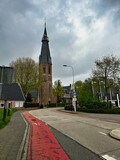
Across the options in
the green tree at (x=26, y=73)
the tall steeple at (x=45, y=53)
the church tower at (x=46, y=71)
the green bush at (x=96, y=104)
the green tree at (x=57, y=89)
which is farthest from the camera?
the tall steeple at (x=45, y=53)

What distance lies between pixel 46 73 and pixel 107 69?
4141 cm

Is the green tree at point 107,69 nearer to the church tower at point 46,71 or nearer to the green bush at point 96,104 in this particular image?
the green bush at point 96,104

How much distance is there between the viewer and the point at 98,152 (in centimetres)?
418

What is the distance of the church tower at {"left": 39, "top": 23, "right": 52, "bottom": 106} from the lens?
56.9 m

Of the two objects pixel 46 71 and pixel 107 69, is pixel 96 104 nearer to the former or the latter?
pixel 107 69

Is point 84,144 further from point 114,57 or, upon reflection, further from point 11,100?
point 11,100

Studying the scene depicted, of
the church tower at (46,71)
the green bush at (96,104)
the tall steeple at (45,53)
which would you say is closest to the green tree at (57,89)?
the church tower at (46,71)

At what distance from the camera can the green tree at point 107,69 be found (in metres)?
22.3

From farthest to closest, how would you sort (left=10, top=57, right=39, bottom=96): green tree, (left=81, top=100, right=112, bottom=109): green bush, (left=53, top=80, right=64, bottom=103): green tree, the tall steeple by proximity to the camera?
the tall steeple → (left=53, top=80, right=64, bottom=103): green tree → (left=10, top=57, right=39, bottom=96): green tree → (left=81, top=100, right=112, bottom=109): green bush

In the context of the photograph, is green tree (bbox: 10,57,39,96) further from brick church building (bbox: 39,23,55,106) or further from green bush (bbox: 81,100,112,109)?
green bush (bbox: 81,100,112,109)

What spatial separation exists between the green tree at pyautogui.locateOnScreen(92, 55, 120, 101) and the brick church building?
35.9 meters

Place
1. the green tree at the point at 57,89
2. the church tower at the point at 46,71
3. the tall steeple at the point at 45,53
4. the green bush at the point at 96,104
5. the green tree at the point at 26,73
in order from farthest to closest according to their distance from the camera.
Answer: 1. the tall steeple at the point at 45,53
2. the church tower at the point at 46,71
3. the green tree at the point at 57,89
4. the green tree at the point at 26,73
5. the green bush at the point at 96,104

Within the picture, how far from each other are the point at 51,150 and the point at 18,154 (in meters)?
1.17

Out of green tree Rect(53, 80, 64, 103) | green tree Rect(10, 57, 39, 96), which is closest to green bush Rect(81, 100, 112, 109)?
green tree Rect(10, 57, 39, 96)
